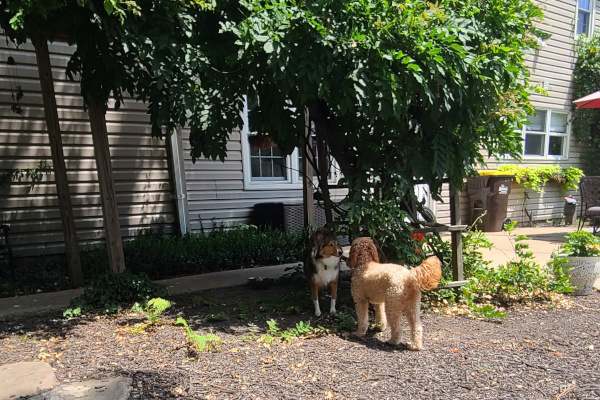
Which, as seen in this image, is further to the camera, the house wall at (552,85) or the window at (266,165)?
the house wall at (552,85)

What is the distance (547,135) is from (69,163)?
11485mm

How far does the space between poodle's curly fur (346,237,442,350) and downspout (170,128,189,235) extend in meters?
4.13

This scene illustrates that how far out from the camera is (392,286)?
2707mm

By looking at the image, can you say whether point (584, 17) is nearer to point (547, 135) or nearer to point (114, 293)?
point (547, 135)

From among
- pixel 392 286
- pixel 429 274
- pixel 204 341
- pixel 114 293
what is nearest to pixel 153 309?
pixel 114 293

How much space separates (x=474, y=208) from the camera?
8477mm

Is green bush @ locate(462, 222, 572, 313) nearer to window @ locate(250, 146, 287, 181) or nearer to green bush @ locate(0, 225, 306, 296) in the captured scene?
green bush @ locate(0, 225, 306, 296)

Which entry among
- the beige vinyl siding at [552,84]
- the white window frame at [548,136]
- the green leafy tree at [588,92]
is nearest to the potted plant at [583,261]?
the beige vinyl siding at [552,84]

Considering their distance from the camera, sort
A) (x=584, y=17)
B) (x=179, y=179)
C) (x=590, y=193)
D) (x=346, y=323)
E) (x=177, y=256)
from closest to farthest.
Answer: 1. (x=346, y=323)
2. (x=177, y=256)
3. (x=179, y=179)
4. (x=590, y=193)
5. (x=584, y=17)

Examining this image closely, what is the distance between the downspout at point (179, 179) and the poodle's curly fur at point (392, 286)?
4130 mm

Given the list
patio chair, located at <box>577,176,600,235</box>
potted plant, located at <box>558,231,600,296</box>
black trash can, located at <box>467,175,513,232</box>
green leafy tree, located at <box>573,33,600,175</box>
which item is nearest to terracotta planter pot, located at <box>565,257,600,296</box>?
potted plant, located at <box>558,231,600,296</box>

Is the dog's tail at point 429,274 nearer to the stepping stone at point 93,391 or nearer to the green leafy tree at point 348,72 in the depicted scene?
the green leafy tree at point 348,72

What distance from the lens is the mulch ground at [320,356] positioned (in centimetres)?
227

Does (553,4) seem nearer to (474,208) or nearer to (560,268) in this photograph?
(474,208)
